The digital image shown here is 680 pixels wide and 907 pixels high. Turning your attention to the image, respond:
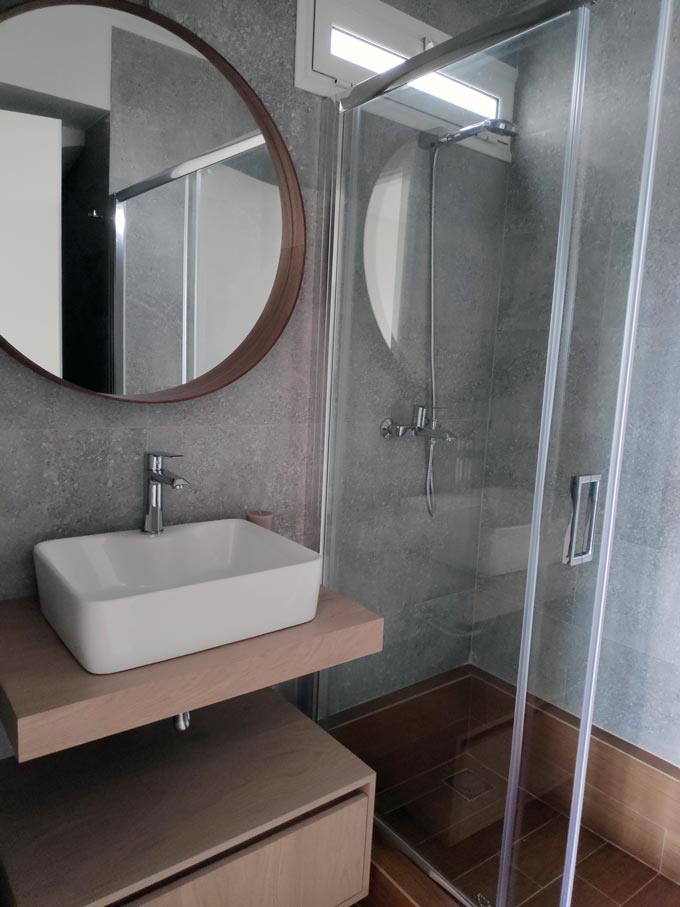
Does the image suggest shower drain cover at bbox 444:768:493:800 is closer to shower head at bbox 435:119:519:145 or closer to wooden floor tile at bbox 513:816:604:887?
wooden floor tile at bbox 513:816:604:887

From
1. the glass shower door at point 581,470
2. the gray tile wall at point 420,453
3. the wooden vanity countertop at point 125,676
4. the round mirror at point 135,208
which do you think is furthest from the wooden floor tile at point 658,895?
the round mirror at point 135,208

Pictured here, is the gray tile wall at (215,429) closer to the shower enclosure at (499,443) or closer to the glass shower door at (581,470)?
the shower enclosure at (499,443)

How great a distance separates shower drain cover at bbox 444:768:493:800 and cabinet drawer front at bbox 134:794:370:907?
0.25 m

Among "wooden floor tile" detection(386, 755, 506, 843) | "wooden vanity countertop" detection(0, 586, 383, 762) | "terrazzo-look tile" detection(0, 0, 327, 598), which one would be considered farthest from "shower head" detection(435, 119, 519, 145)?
"wooden floor tile" detection(386, 755, 506, 843)

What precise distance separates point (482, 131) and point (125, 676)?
4.33ft

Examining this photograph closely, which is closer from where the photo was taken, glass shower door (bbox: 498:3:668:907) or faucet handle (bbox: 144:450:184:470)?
glass shower door (bbox: 498:3:668:907)

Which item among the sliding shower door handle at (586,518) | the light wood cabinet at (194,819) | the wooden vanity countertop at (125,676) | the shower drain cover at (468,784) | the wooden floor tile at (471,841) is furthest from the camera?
the shower drain cover at (468,784)

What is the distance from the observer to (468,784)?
156 centimetres

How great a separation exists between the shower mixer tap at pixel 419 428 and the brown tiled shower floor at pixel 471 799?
1.85ft

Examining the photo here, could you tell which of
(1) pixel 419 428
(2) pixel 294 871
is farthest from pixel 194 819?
(1) pixel 419 428

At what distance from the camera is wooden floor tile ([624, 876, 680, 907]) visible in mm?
1685

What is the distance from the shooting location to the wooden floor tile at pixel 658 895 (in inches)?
66.3

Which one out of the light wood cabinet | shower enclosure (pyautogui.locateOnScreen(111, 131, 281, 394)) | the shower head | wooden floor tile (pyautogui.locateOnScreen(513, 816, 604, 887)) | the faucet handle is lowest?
wooden floor tile (pyautogui.locateOnScreen(513, 816, 604, 887))

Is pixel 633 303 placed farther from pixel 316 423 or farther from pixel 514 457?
pixel 316 423
